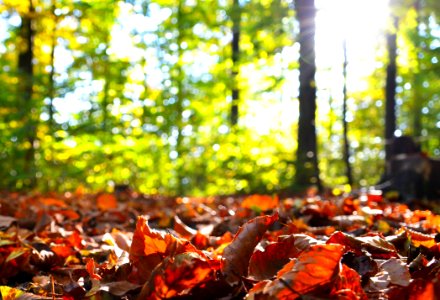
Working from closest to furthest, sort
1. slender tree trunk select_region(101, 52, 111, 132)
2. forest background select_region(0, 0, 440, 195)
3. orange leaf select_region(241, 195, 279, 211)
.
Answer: orange leaf select_region(241, 195, 279, 211) < forest background select_region(0, 0, 440, 195) < slender tree trunk select_region(101, 52, 111, 132)

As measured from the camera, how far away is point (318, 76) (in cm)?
790

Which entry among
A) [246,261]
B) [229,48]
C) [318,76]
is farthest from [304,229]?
[229,48]

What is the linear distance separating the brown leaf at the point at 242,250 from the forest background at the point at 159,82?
16.1ft

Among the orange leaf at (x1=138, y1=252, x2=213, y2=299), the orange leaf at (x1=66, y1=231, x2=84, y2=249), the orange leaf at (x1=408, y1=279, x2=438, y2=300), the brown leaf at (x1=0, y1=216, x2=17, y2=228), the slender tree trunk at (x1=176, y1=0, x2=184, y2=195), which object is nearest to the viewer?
the orange leaf at (x1=408, y1=279, x2=438, y2=300)

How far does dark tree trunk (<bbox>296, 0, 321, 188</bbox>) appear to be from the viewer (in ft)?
23.3

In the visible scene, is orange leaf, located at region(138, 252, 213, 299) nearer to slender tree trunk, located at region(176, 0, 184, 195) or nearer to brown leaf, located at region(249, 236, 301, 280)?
brown leaf, located at region(249, 236, 301, 280)

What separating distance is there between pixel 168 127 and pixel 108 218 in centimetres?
611

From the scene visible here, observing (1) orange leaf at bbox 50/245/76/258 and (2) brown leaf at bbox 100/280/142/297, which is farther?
(1) orange leaf at bbox 50/245/76/258

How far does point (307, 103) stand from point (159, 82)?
4298 mm

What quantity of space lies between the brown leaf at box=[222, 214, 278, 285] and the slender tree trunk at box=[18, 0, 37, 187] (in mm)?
6428

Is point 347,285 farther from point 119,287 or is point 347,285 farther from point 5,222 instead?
point 5,222

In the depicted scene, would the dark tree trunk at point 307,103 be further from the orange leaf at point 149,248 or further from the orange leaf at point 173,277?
the orange leaf at point 173,277

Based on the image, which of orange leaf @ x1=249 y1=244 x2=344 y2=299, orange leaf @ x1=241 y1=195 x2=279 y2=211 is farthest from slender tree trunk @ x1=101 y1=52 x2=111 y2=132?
orange leaf @ x1=249 y1=244 x2=344 y2=299

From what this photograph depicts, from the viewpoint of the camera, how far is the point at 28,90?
8.18m
